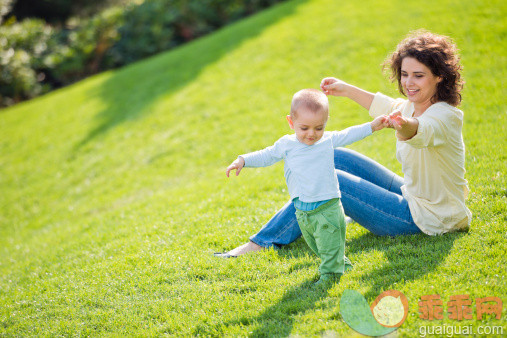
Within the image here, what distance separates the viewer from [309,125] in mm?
3170

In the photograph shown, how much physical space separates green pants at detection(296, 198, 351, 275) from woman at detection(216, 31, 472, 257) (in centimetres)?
52

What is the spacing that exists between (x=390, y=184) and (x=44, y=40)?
50.8 feet

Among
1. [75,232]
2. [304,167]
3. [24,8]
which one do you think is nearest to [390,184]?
[304,167]

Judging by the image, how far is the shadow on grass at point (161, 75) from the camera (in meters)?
11.2

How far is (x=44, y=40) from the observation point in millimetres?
15789

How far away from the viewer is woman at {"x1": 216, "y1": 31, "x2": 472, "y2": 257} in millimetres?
3362

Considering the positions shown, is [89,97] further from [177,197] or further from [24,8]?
[24,8]

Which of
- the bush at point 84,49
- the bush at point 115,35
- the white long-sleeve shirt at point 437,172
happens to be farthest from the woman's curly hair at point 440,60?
the bush at point 84,49

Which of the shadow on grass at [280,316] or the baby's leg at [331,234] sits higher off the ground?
the baby's leg at [331,234]

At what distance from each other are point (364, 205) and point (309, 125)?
3.30 feet

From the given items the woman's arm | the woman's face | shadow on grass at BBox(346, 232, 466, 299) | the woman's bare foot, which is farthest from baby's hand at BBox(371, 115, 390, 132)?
the woman's bare foot

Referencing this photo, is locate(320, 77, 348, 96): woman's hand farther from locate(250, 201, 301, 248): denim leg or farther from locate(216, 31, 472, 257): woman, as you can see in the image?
locate(250, 201, 301, 248): denim leg

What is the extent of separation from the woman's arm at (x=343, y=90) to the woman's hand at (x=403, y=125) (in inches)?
38.1

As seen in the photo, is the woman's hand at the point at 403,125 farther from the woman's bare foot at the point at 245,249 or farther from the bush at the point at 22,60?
the bush at the point at 22,60
